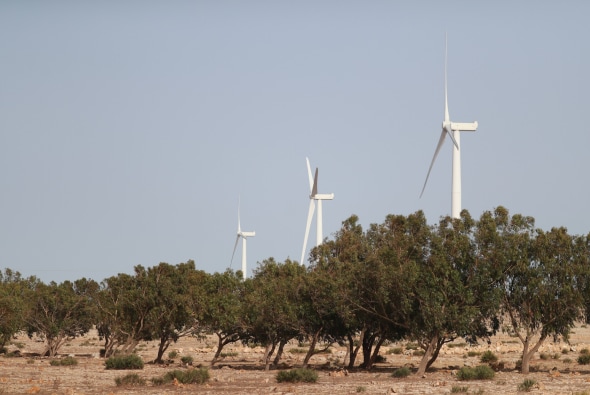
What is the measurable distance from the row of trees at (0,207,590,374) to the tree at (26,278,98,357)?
844 centimetres

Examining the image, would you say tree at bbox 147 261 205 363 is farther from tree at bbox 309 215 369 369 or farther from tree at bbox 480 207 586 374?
tree at bbox 480 207 586 374

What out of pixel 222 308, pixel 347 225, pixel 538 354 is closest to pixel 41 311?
pixel 222 308

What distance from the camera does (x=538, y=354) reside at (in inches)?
3450

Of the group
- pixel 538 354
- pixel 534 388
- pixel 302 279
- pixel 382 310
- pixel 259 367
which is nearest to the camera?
pixel 534 388

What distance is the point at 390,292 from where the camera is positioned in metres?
58.7

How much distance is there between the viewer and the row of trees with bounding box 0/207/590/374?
5678 cm

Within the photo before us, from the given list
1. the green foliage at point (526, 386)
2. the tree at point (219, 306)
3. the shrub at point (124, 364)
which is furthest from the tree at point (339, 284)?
the green foliage at point (526, 386)

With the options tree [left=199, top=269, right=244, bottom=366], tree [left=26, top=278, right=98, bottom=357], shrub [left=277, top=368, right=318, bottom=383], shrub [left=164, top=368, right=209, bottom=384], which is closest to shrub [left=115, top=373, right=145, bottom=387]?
shrub [left=164, top=368, right=209, bottom=384]

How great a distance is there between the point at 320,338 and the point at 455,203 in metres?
14.8

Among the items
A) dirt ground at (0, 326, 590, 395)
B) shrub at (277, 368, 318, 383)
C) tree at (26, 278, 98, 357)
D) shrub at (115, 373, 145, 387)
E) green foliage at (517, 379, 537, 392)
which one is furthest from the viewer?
tree at (26, 278, 98, 357)

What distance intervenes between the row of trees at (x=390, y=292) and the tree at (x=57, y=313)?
8.44 m

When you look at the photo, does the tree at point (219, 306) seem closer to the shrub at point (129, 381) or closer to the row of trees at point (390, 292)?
the row of trees at point (390, 292)

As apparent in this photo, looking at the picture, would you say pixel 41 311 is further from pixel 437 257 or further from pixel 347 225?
pixel 437 257

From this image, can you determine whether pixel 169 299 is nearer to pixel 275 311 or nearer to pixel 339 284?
pixel 275 311
